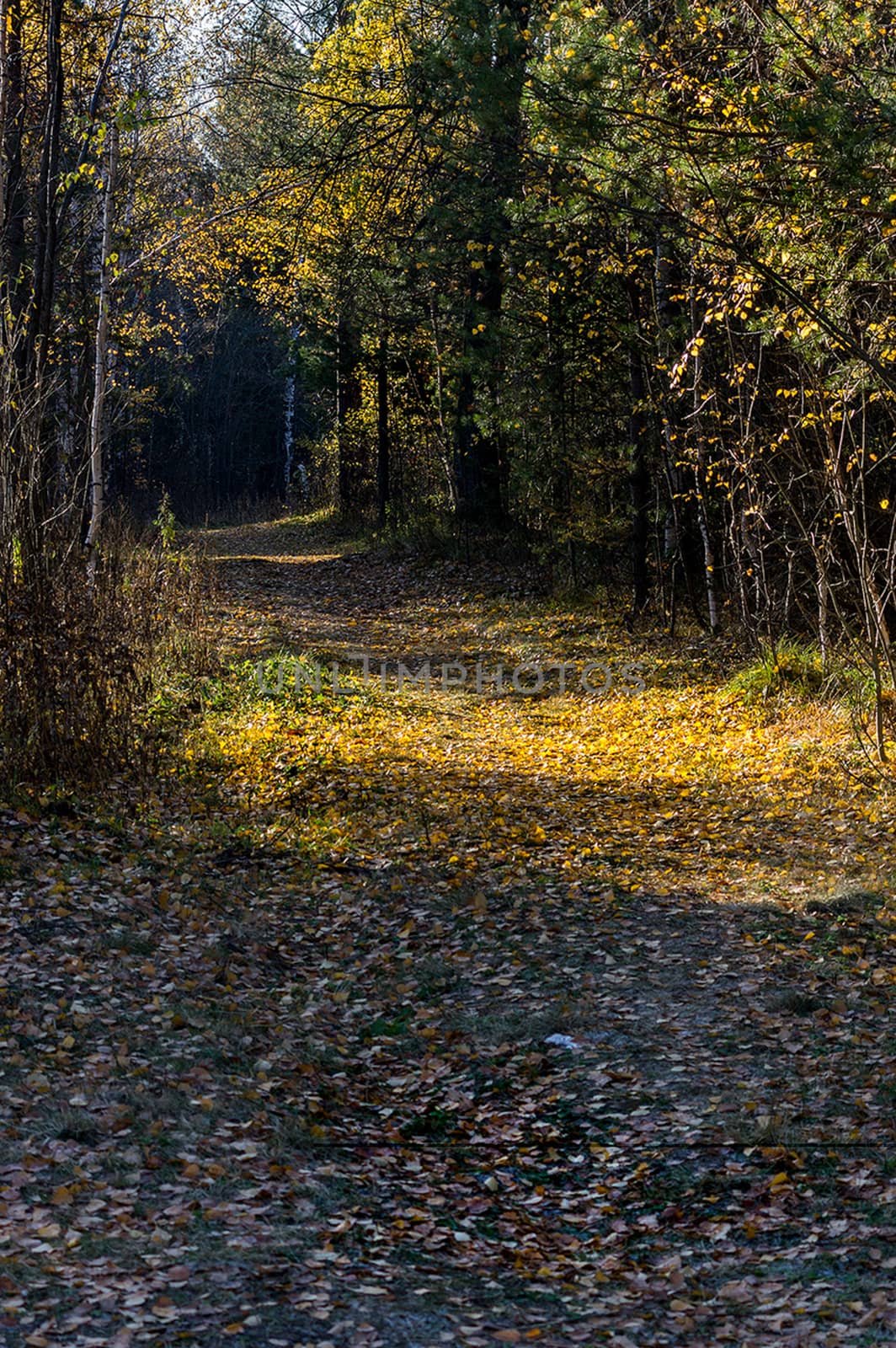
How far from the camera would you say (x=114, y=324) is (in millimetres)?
16172

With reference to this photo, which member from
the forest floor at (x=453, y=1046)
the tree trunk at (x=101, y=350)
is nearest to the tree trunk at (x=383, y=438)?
the tree trunk at (x=101, y=350)

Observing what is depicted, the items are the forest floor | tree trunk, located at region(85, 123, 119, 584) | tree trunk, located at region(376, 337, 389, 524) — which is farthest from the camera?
tree trunk, located at region(376, 337, 389, 524)

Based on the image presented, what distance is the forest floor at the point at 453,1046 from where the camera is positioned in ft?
13.4

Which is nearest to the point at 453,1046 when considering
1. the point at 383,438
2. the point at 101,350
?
the point at 101,350

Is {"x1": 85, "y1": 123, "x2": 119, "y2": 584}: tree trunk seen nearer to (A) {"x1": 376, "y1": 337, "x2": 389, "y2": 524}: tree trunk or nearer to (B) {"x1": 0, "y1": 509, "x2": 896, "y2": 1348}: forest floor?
(B) {"x1": 0, "y1": 509, "x2": 896, "y2": 1348}: forest floor

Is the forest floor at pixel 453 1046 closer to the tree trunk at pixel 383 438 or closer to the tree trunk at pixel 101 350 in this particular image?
the tree trunk at pixel 101 350

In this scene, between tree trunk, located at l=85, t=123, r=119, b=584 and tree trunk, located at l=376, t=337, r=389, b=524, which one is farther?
tree trunk, located at l=376, t=337, r=389, b=524

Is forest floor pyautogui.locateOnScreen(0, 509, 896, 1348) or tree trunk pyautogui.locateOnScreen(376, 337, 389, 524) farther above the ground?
tree trunk pyautogui.locateOnScreen(376, 337, 389, 524)

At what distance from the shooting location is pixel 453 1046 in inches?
242

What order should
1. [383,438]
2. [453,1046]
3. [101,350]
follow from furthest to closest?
[383,438] < [101,350] < [453,1046]

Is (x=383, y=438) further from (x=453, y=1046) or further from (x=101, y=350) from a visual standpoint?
(x=453, y=1046)

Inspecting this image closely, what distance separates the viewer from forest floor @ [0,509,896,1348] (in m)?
4.09

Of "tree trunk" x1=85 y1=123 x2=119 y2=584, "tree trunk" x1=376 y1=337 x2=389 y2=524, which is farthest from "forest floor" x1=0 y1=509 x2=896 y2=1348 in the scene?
"tree trunk" x1=376 y1=337 x2=389 y2=524

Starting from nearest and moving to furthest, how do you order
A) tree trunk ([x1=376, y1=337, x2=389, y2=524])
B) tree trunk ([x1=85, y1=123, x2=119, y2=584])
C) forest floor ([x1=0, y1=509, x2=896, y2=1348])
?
forest floor ([x1=0, y1=509, x2=896, y2=1348]) → tree trunk ([x1=85, y1=123, x2=119, y2=584]) → tree trunk ([x1=376, y1=337, x2=389, y2=524])
